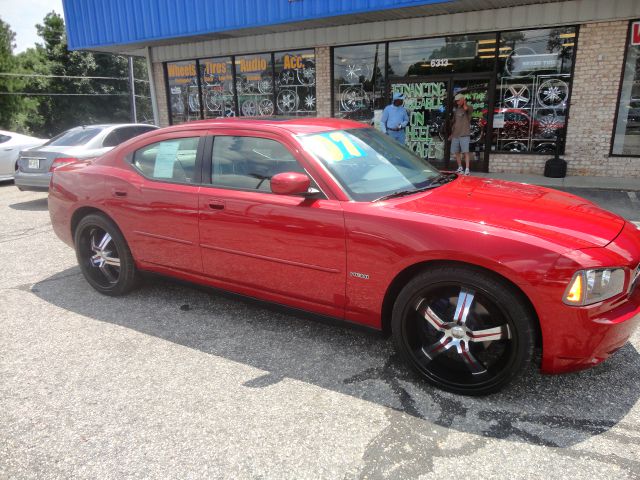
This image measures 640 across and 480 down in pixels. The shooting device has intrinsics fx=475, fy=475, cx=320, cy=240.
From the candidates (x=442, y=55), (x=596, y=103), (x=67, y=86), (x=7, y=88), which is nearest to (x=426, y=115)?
(x=442, y=55)

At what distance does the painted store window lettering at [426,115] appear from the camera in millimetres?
11180

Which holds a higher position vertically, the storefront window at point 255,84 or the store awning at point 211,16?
the store awning at point 211,16

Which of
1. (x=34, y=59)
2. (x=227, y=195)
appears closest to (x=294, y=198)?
(x=227, y=195)

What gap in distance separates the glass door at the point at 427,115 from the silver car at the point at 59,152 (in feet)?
21.7

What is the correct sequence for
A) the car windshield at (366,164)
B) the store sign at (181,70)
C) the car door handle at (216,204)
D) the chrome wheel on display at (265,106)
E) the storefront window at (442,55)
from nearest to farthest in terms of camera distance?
the car windshield at (366,164), the car door handle at (216,204), the storefront window at (442,55), the chrome wheel on display at (265,106), the store sign at (181,70)

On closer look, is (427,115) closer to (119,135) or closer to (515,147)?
(515,147)

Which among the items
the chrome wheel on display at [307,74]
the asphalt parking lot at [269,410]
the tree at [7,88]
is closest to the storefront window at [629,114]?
the chrome wheel on display at [307,74]

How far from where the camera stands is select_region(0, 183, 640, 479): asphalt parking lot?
2.26 meters

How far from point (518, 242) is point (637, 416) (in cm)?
116

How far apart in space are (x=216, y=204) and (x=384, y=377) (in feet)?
5.52

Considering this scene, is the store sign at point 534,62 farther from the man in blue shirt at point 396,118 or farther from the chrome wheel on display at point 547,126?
the man in blue shirt at point 396,118

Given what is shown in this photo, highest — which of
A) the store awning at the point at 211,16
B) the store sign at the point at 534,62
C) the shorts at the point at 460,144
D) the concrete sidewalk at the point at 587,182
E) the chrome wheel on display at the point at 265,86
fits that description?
the store awning at the point at 211,16

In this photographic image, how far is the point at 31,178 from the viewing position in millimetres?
8555

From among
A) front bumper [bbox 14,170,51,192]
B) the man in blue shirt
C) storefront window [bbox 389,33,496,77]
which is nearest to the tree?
front bumper [bbox 14,170,51,192]
